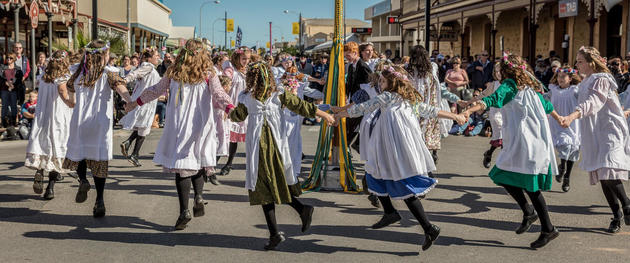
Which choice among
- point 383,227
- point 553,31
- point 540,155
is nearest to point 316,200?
point 383,227

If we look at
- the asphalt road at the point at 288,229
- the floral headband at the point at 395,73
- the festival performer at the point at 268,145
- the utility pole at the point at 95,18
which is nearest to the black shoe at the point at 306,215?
the festival performer at the point at 268,145

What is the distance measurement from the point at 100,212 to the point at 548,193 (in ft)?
17.5

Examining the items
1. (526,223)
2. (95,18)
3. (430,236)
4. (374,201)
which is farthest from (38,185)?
(95,18)

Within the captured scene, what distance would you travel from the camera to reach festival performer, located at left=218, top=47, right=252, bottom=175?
375 inches

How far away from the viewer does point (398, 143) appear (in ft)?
18.6

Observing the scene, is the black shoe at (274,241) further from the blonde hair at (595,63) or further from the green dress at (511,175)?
the blonde hair at (595,63)

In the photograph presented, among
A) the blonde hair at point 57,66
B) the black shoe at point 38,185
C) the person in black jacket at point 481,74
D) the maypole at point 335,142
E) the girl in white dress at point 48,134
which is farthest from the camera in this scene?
the person in black jacket at point 481,74

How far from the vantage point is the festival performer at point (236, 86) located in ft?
31.2

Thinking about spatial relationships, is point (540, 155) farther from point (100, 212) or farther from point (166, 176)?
point (166, 176)

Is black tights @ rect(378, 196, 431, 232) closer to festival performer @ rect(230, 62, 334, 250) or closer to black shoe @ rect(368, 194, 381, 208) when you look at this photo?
festival performer @ rect(230, 62, 334, 250)

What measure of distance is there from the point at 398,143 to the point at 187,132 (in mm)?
1929

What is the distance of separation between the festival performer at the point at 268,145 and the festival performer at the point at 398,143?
46 centimetres

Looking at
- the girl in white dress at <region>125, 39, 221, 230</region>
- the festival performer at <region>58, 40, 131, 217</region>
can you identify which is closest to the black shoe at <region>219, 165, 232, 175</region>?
the festival performer at <region>58, 40, 131, 217</region>

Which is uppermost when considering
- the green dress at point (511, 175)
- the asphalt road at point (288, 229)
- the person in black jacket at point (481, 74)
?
the person in black jacket at point (481, 74)
